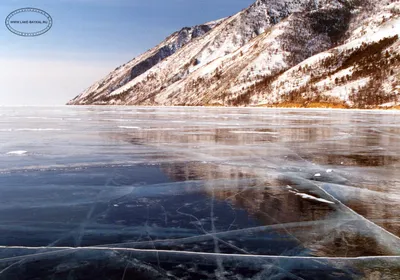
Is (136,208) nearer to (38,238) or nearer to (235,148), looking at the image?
(38,238)

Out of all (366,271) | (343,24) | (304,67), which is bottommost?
(366,271)

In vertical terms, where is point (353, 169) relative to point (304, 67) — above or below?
below

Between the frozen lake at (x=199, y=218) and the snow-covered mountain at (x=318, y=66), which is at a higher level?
the snow-covered mountain at (x=318, y=66)

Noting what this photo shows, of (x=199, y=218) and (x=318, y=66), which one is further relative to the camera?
(x=318, y=66)

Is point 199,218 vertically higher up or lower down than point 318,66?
lower down

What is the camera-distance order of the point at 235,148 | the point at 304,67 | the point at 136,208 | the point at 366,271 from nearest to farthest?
the point at 366,271, the point at 136,208, the point at 235,148, the point at 304,67

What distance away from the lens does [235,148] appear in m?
16.3

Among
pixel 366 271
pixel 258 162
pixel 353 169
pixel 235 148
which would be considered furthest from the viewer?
pixel 235 148

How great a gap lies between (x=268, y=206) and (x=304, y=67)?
5833 inches

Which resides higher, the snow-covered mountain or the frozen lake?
the snow-covered mountain

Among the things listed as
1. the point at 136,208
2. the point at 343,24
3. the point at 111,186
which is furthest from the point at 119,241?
the point at 343,24

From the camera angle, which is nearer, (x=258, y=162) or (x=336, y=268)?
(x=336, y=268)

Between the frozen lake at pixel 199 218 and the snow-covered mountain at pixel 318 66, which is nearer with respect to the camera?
the frozen lake at pixel 199 218

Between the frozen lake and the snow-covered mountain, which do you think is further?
the snow-covered mountain
